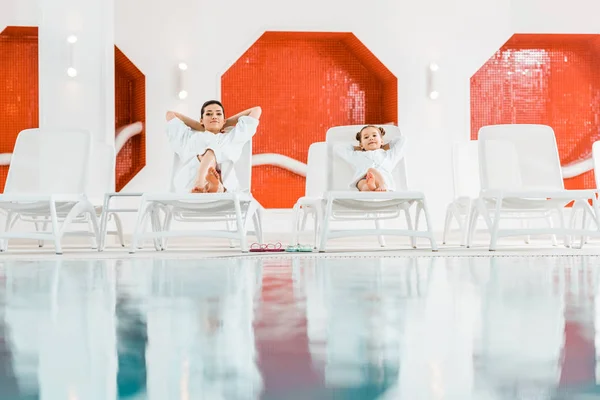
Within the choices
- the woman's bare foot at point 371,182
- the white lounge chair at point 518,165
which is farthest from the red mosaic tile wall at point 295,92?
the woman's bare foot at point 371,182

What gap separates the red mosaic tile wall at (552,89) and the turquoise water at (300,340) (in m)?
6.67

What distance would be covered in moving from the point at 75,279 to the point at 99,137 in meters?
5.00

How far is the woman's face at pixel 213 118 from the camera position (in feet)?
17.2

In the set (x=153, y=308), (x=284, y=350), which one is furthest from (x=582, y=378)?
(x=153, y=308)

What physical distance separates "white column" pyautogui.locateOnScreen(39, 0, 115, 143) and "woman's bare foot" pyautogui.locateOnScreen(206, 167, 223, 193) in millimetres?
2603

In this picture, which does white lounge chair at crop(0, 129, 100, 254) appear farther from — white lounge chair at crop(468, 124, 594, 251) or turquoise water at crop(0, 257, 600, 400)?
turquoise water at crop(0, 257, 600, 400)

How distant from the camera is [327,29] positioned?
7.97m

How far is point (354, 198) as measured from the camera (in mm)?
4688

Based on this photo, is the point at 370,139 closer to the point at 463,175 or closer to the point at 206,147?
the point at 206,147

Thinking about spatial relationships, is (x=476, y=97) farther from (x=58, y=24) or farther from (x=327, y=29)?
(x=58, y=24)

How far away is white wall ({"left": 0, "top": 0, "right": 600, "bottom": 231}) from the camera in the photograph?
777 cm

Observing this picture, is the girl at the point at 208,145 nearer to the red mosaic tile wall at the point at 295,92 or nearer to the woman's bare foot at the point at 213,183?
the woman's bare foot at the point at 213,183

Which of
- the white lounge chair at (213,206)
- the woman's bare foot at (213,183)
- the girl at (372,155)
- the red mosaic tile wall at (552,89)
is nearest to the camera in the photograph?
the white lounge chair at (213,206)

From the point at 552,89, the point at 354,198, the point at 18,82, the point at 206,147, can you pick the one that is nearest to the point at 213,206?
the point at 206,147
